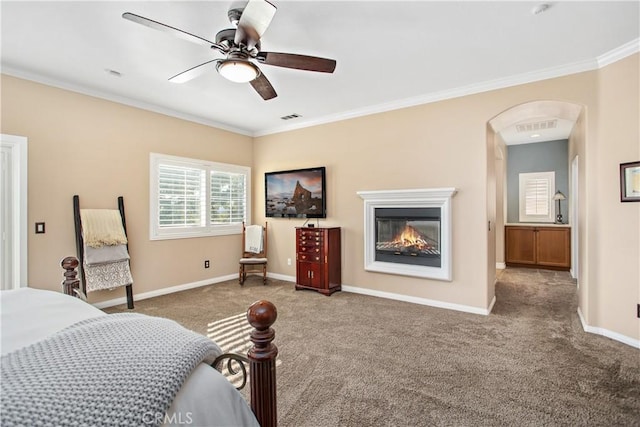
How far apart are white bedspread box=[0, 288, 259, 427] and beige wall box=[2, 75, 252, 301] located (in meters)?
2.19

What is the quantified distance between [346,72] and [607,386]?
11.4 ft

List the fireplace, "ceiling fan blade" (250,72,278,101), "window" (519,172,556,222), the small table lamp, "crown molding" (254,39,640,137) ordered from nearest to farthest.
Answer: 1. "ceiling fan blade" (250,72,278,101)
2. "crown molding" (254,39,640,137)
3. the fireplace
4. the small table lamp
5. "window" (519,172,556,222)

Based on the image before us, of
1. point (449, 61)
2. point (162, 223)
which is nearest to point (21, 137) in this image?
point (162, 223)

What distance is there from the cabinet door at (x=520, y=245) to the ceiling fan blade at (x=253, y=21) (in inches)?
265

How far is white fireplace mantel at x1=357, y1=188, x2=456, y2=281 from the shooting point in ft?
13.1

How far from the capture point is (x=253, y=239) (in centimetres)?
559

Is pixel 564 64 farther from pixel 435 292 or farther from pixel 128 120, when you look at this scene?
pixel 128 120

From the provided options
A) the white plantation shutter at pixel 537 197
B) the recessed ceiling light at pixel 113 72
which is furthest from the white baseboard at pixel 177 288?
the white plantation shutter at pixel 537 197

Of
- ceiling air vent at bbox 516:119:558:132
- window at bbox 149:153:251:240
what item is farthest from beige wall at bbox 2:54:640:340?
ceiling air vent at bbox 516:119:558:132

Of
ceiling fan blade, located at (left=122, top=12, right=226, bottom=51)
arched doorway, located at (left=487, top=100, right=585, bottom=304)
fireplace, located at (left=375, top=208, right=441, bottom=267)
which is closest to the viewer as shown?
ceiling fan blade, located at (left=122, top=12, right=226, bottom=51)

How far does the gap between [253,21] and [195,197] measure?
11.8 feet

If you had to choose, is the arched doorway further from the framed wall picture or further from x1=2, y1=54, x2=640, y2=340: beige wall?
the framed wall picture

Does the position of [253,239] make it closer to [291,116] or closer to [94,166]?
[291,116]

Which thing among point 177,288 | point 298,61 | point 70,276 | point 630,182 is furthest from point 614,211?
point 177,288
